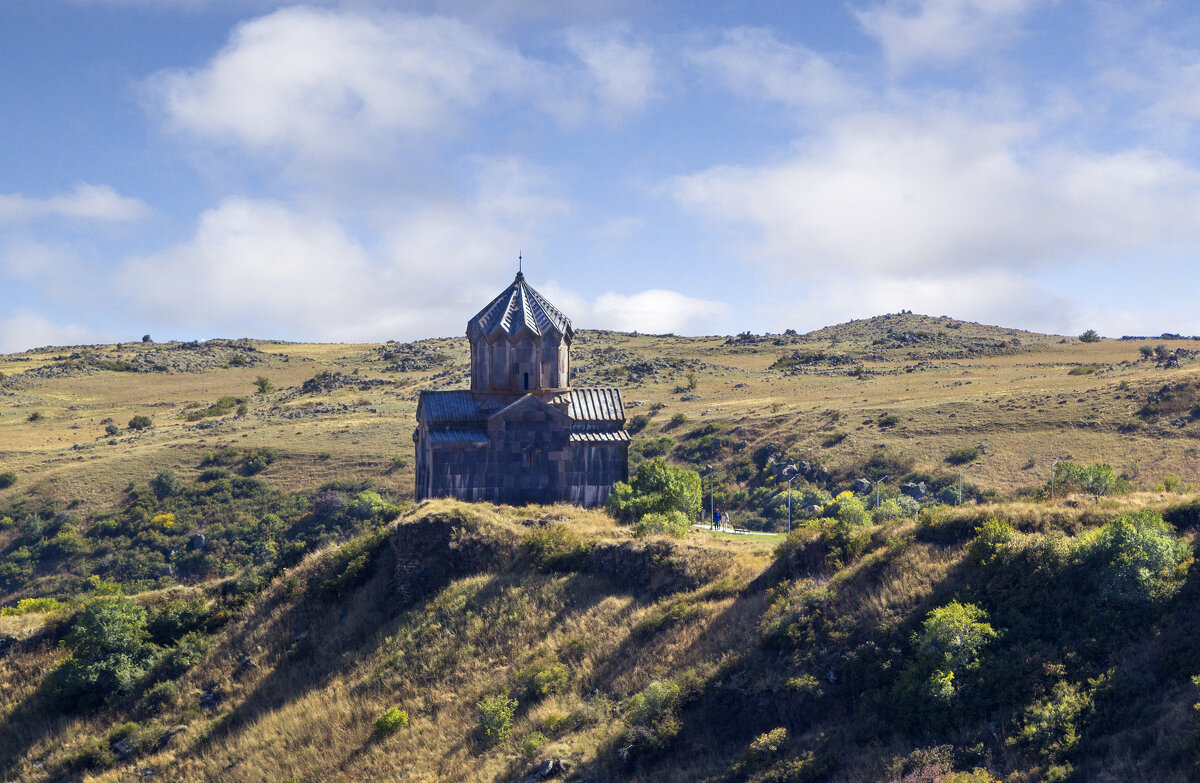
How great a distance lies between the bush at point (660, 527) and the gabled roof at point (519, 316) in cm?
793

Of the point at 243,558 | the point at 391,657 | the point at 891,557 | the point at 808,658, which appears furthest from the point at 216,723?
the point at 243,558

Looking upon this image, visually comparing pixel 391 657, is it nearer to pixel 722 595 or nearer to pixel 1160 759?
pixel 722 595

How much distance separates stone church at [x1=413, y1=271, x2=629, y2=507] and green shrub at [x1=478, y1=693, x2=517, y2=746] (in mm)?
11165

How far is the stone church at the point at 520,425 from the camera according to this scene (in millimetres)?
31734

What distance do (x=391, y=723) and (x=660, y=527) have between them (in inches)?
350

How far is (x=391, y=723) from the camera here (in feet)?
71.4

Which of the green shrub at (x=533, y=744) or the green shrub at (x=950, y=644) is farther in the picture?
the green shrub at (x=533, y=744)

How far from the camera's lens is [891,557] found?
2016 centimetres

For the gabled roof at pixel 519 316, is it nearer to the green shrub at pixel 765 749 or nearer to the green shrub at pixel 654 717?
the green shrub at pixel 654 717

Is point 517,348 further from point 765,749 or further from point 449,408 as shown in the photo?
point 765,749

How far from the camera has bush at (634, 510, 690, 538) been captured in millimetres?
26547

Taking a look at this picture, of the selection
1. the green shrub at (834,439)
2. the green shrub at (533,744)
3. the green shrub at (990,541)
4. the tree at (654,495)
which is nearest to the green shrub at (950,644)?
the green shrub at (990,541)

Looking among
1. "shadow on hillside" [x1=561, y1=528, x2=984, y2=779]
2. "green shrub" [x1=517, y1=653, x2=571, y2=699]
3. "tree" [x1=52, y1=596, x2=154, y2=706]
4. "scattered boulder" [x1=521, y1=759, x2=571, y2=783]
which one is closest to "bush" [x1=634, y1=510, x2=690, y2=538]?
"green shrub" [x1=517, y1=653, x2=571, y2=699]

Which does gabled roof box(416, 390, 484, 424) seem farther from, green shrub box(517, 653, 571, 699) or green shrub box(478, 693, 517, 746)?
green shrub box(478, 693, 517, 746)
